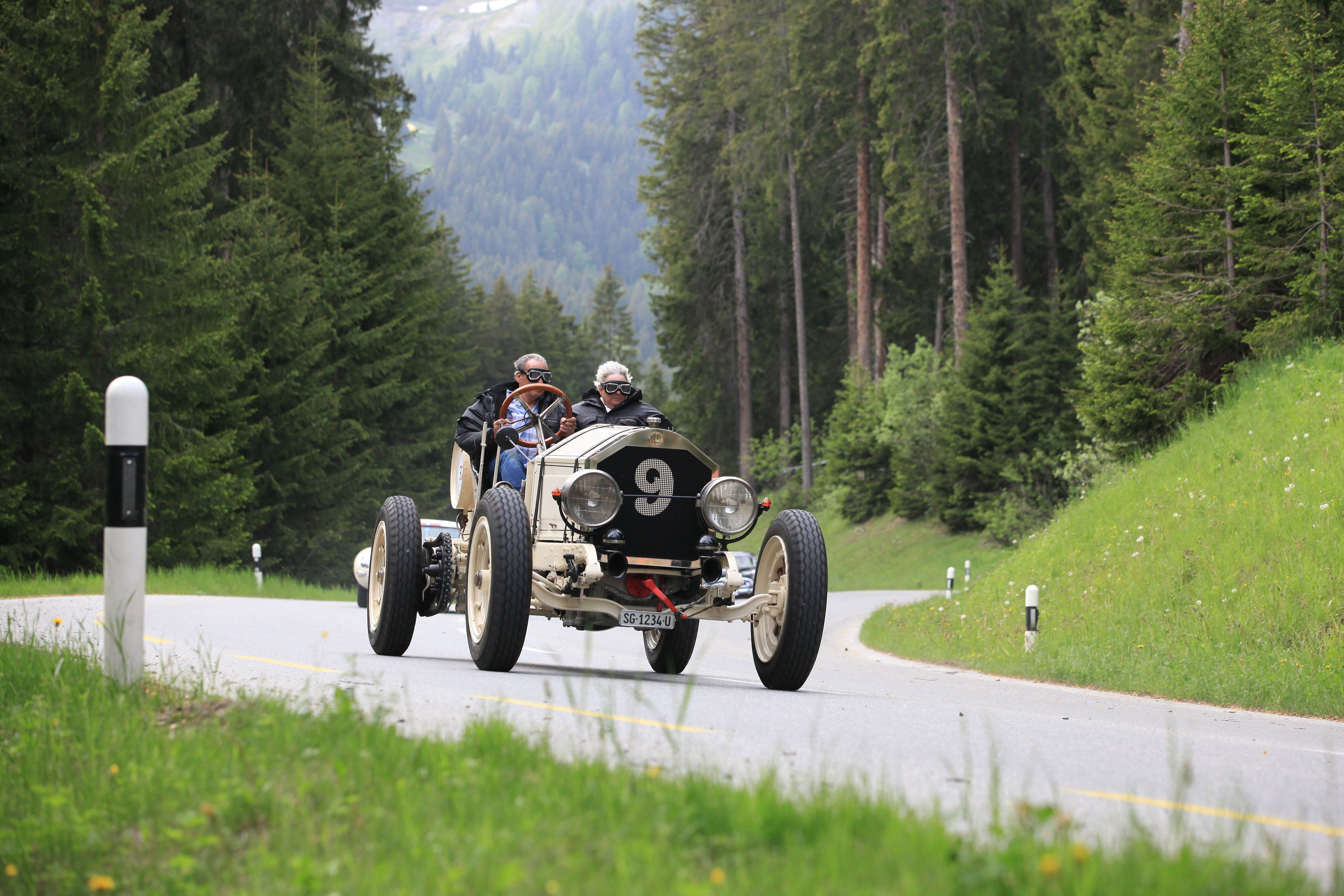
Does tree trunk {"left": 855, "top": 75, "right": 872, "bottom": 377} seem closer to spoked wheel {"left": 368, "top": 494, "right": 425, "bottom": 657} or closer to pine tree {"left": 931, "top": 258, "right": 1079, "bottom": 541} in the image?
pine tree {"left": 931, "top": 258, "right": 1079, "bottom": 541}

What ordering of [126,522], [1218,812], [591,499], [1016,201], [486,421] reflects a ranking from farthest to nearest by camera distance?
[1016,201], [486,421], [591,499], [126,522], [1218,812]

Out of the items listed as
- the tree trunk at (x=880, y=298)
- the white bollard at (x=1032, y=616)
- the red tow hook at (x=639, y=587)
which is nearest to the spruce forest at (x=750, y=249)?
the tree trunk at (x=880, y=298)

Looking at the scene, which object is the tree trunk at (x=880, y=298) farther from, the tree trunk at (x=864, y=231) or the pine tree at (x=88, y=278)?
the pine tree at (x=88, y=278)

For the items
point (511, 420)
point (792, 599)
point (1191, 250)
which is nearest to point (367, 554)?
point (511, 420)

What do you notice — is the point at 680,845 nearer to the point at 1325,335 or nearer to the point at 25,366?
the point at 1325,335

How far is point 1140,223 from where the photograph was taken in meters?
19.1

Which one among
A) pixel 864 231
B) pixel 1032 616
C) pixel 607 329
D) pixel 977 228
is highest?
pixel 607 329

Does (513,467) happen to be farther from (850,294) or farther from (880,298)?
(850,294)

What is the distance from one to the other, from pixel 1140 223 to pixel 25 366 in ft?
65.8

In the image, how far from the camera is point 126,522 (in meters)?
5.66

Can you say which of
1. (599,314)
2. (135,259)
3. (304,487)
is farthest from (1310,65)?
(599,314)

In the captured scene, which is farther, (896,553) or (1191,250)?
(896,553)

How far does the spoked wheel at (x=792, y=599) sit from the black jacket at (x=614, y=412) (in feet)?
4.62

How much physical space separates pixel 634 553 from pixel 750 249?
48.4m
